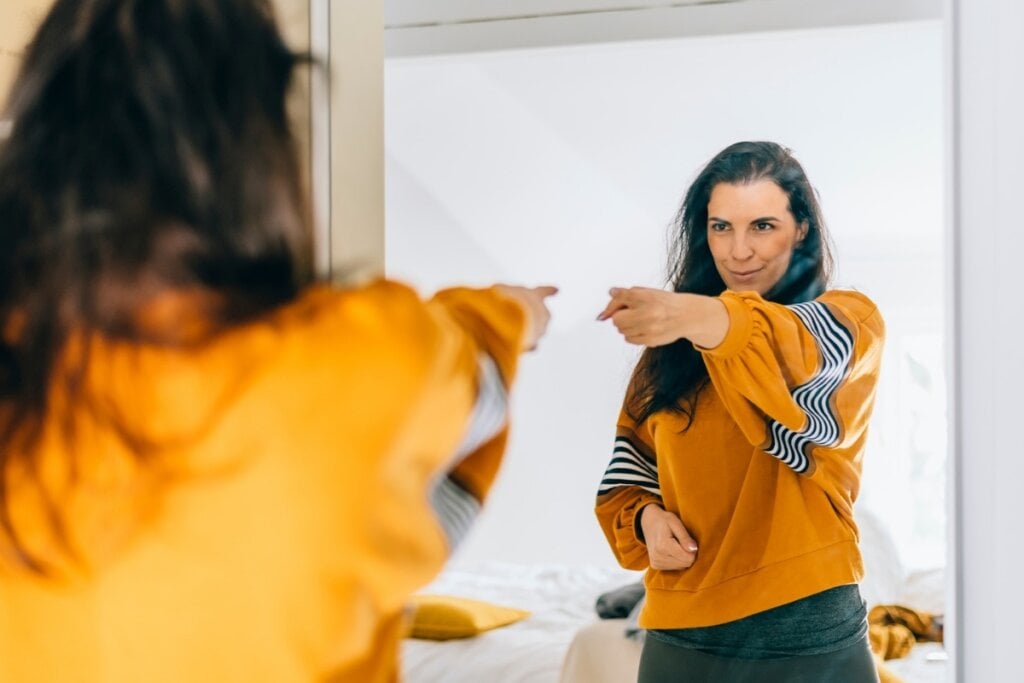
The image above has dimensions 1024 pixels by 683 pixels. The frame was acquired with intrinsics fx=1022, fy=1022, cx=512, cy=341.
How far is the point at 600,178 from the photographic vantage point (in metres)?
1.08

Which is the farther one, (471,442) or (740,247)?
(740,247)

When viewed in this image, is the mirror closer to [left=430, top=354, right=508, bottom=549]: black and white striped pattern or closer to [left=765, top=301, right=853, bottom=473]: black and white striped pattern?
[left=765, top=301, right=853, bottom=473]: black and white striped pattern

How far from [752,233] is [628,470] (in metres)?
0.27

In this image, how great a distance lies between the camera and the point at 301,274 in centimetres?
72

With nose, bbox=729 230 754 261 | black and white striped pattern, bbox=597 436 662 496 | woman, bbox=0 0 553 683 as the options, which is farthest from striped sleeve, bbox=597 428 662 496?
woman, bbox=0 0 553 683

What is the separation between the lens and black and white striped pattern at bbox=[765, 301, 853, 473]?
1.01 metres

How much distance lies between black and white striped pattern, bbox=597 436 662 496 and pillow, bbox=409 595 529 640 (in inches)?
6.7

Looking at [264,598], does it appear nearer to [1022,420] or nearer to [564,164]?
[564,164]

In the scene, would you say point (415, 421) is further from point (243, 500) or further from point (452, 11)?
point (452, 11)

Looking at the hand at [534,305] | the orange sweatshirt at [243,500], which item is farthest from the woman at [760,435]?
the orange sweatshirt at [243,500]

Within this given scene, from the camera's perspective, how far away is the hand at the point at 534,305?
0.98 metres

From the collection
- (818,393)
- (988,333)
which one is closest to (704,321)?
(818,393)

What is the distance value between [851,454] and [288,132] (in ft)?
2.08

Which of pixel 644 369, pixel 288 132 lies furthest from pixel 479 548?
pixel 288 132
